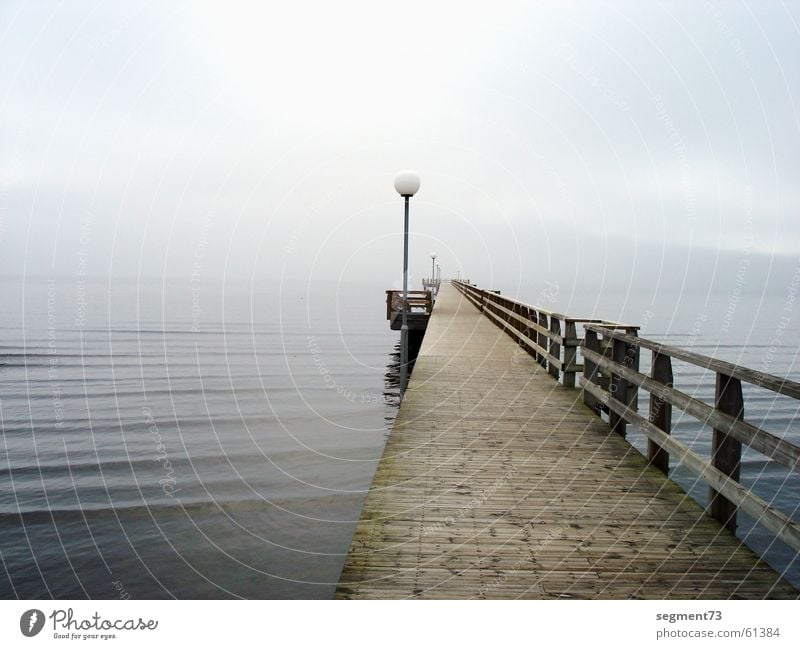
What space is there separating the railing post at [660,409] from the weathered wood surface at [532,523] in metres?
0.13


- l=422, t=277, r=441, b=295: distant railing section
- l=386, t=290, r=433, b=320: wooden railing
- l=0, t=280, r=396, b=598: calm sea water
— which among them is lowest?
l=0, t=280, r=396, b=598: calm sea water


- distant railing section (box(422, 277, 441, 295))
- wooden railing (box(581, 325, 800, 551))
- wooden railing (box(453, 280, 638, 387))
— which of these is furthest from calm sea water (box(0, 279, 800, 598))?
distant railing section (box(422, 277, 441, 295))

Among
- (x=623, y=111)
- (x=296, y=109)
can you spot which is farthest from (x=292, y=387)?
(x=623, y=111)

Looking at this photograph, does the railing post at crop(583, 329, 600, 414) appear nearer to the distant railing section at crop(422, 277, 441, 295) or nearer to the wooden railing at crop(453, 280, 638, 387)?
the wooden railing at crop(453, 280, 638, 387)

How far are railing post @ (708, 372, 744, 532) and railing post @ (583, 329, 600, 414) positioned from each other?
3160 millimetres

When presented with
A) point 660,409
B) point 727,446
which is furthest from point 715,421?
point 660,409

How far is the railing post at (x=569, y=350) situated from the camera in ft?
26.7

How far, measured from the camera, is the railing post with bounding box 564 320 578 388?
812 centimetres

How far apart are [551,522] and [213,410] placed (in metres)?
13.3

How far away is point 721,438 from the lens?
3.64 meters

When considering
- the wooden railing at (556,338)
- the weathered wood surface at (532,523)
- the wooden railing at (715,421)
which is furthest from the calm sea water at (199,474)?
the wooden railing at (556,338)

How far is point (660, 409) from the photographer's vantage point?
478cm

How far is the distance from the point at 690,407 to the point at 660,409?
0.82 metres

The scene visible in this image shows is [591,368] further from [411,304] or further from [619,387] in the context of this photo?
[411,304]
